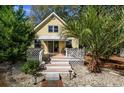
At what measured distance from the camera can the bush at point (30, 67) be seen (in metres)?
9.40

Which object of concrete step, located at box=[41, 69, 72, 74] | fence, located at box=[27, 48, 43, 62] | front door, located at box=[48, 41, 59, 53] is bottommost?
concrete step, located at box=[41, 69, 72, 74]

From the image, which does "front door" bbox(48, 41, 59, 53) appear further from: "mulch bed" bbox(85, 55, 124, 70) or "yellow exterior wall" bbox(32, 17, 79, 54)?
"mulch bed" bbox(85, 55, 124, 70)

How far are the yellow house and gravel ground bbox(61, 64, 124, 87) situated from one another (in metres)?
Answer: 1.36

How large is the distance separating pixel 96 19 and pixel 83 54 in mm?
1975

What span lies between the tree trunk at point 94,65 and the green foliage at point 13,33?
2120mm

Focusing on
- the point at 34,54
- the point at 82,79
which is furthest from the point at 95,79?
the point at 34,54

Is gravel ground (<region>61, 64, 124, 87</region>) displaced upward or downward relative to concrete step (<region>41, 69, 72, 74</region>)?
downward

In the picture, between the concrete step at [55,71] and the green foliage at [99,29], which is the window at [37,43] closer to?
the concrete step at [55,71]

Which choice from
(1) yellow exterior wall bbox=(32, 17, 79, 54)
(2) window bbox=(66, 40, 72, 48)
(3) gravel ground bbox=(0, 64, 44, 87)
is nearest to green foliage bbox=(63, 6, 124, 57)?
(1) yellow exterior wall bbox=(32, 17, 79, 54)

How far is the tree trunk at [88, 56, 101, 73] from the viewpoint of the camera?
9699 mm

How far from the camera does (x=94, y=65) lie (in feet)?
32.0

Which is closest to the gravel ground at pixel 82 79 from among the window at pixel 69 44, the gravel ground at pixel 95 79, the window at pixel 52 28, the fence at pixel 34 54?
the gravel ground at pixel 95 79

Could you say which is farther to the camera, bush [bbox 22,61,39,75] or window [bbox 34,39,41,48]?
window [bbox 34,39,41,48]
